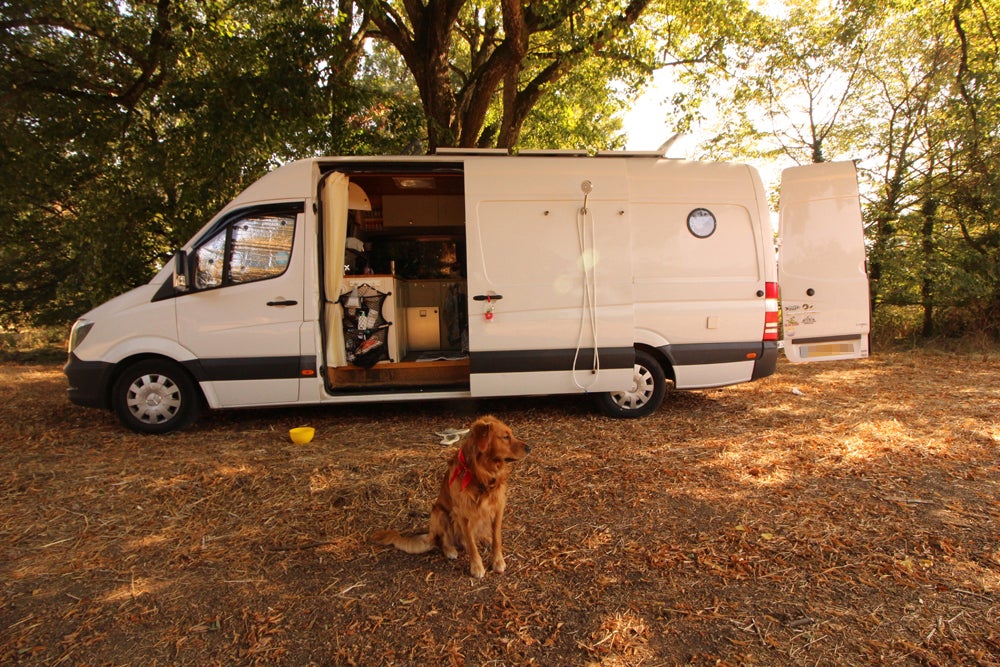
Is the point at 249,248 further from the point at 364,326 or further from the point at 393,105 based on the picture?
the point at 393,105

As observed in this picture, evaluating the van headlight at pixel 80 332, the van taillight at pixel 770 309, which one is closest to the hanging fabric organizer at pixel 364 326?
the van headlight at pixel 80 332

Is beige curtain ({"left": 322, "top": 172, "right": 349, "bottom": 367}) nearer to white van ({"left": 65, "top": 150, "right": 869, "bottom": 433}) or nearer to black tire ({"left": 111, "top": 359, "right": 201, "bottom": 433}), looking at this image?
white van ({"left": 65, "top": 150, "right": 869, "bottom": 433})

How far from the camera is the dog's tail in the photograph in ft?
9.50

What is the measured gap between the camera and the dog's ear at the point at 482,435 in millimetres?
2631

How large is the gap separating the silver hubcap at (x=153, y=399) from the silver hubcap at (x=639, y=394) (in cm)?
440

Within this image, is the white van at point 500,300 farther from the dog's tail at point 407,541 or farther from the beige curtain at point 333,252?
the dog's tail at point 407,541

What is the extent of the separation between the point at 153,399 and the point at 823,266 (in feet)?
23.3

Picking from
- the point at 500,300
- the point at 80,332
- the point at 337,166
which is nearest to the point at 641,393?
the point at 500,300

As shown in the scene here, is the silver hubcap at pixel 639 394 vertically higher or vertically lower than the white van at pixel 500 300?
lower

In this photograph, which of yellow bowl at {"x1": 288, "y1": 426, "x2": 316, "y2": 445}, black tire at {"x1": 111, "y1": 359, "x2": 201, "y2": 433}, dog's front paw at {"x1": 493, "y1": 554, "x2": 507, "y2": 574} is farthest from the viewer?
black tire at {"x1": 111, "y1": 359, "x2": 201, "y2": 433}

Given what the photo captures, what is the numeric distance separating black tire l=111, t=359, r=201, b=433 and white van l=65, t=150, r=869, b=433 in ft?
0.05

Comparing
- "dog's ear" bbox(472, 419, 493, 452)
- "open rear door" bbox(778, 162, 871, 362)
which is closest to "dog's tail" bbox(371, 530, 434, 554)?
"dog's ear" bbox(472, 419, 493, 452)

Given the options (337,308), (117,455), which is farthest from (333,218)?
(117,455)

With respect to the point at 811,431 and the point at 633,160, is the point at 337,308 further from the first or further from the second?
the point at 811,431
